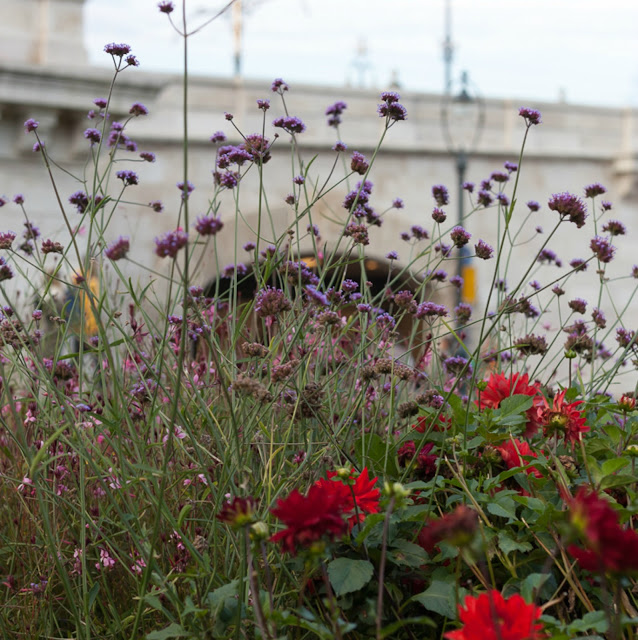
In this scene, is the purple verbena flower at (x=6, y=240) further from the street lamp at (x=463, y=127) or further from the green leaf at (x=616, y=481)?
the street lamp at (x=463, y=127)

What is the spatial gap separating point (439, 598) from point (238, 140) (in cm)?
808

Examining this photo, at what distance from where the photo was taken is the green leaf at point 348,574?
98cm

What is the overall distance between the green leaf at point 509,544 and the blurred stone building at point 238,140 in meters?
5.03

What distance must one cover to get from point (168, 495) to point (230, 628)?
1.30 ft

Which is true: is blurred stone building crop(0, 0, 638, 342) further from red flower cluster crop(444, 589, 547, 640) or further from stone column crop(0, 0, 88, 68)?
red flower cluster crop(444, 589, 547, 640)

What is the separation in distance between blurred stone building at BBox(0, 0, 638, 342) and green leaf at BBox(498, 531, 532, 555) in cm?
503

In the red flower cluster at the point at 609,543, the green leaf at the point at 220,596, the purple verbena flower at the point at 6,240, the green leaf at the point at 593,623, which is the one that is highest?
the purple verbena flower at the point at 6,240

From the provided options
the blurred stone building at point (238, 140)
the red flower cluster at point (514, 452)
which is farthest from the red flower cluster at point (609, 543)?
the blurred stone building at point (238, 140)

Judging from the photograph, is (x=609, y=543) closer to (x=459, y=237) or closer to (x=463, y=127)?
(x=459, y=237)

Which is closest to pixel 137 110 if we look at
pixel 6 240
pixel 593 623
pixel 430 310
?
pixel 6 240

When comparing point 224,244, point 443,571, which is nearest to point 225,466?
point 443,571

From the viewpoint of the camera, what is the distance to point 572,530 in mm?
597

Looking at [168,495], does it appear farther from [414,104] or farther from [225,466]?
[414,104]

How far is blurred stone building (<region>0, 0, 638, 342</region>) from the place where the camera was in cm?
764
